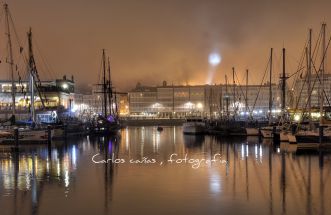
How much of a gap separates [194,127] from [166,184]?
199 feet

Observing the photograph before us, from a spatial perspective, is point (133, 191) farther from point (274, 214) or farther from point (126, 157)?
point (126, 157)

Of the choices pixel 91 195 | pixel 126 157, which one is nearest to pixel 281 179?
pixel 91 195

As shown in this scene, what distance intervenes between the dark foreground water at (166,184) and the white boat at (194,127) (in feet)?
140

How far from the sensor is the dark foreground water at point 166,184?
23297 millimetres

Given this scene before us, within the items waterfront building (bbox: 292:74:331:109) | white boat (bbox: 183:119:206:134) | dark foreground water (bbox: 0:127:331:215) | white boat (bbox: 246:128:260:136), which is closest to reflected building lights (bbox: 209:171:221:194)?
dark foreground water (bbox: 0:127:331:215)

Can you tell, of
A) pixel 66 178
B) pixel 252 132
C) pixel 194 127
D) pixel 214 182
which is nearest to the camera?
pixel 214 182

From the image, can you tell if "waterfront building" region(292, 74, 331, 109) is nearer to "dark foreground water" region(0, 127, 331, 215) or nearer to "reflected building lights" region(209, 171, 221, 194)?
"dark foreground water" region(0, 127, 331, 215)

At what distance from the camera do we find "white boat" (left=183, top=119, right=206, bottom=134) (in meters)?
90.1

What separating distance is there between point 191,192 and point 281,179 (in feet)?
24.2

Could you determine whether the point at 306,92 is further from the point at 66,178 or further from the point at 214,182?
the point at 66,178

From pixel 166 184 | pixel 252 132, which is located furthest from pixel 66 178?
pixel 252 132

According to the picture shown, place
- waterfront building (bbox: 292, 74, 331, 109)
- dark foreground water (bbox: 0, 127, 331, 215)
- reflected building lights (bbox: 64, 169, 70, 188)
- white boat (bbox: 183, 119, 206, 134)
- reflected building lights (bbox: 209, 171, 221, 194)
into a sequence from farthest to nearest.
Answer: white boat (bbox: 183, 119, 206, 134)
waterfront building (bbox: 292, 74, 331, 109)
reflected building lights (bbox: 64, 169, 70, 188)
reflected building lights (bbox: 209, 171, 221, 194)
dark foreground water (bbox: 0, 127, 331, 215)

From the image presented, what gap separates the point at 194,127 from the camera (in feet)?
296

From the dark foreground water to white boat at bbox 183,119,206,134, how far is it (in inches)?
1681
